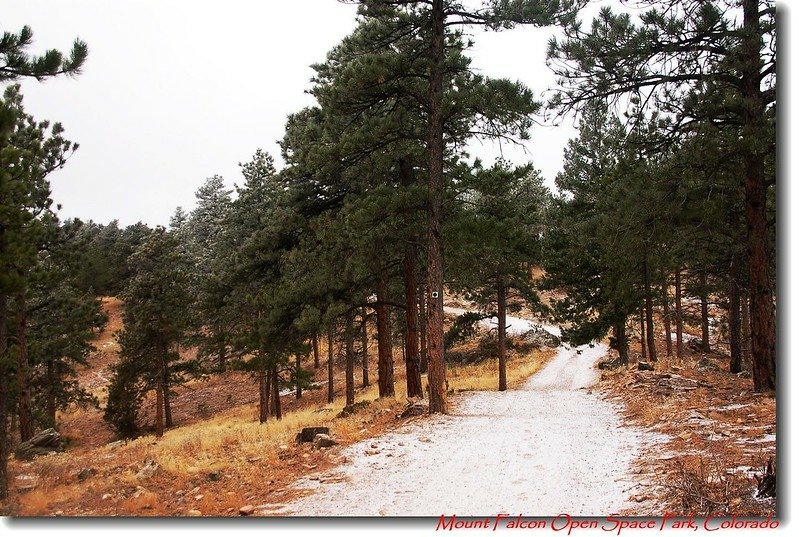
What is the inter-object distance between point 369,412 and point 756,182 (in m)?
8.50

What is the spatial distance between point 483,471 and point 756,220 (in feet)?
20.8

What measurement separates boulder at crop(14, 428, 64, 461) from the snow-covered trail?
11.9 metres

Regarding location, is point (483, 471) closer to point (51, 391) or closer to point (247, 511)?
point (247, 511)

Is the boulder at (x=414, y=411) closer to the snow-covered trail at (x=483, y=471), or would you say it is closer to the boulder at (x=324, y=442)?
the snow-covered trail at (x=483, y=471)

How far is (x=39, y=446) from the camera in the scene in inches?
687

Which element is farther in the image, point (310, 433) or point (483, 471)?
point (310, 433)

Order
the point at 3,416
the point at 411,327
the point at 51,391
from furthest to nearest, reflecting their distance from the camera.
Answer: the point at 51,391
the point at 411,327
the point at 3,416

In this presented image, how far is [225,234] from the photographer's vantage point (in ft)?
69.7

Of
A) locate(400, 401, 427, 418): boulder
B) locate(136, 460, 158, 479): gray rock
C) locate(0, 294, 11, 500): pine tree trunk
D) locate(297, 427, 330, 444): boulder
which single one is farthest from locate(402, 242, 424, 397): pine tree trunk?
locate(0, 294, 11, 500): pine tree trunk

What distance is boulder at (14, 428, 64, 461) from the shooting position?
15.1 metres

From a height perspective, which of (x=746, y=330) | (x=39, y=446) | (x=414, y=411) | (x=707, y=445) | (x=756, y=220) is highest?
(x=756, y=220)

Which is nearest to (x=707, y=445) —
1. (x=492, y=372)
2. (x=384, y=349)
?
(x=384, y=349)

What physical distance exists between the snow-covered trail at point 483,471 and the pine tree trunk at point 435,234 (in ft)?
2.45

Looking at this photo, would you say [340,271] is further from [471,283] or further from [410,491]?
[410,491]
